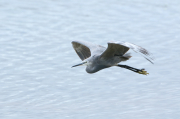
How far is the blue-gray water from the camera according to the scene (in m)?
11.0

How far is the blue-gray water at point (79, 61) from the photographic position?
1096 cm

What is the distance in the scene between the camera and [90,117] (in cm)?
1040

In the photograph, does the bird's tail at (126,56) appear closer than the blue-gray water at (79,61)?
Yes

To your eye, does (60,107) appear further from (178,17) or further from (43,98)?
(178,17)

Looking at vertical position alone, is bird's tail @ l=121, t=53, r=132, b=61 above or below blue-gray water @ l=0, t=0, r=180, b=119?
above

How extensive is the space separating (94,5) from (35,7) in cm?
246

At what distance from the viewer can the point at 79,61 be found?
44.6ft

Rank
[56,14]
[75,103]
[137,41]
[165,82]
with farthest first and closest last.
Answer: [56,14], [137,41], [165,82], [75,103]

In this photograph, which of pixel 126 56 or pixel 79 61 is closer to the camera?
pixel 126 56

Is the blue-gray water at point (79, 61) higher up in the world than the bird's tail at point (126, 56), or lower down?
lower down

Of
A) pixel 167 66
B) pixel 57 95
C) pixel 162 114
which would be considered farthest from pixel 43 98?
pixel 167 66

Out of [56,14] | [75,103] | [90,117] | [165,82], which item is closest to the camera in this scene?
[90,117]

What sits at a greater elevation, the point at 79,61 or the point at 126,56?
the point at 126,56

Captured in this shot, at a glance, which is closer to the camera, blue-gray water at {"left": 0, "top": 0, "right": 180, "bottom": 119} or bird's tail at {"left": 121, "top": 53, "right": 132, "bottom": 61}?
bird's tail at {"left": 121, "top": 53, "right": 132, "bottom": 61}
